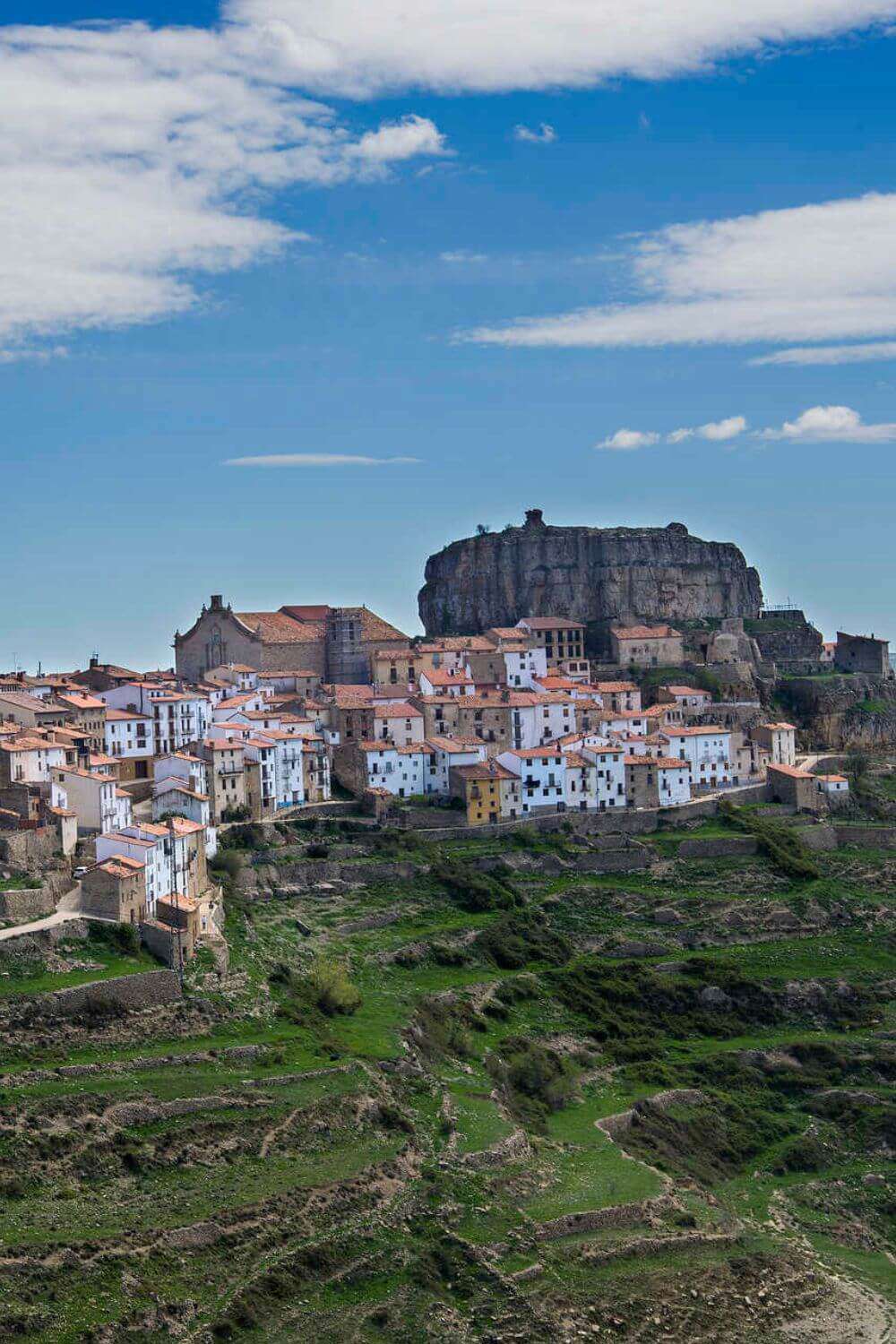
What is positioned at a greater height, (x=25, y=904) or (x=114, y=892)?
(x=114, y=892)

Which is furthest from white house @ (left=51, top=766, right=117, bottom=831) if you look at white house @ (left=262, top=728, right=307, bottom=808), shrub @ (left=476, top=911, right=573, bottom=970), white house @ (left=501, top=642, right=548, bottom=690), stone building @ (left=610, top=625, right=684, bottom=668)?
stone building @ (left=610, top=625, right=684, bottom=668)

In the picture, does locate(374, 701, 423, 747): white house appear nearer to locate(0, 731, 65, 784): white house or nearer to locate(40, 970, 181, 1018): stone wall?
locate(0, 731, 65, 784): white house

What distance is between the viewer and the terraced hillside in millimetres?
40562

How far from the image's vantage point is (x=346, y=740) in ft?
261

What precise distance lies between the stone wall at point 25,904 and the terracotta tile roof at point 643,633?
175ft

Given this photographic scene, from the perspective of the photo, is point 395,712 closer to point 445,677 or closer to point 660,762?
point 445,677

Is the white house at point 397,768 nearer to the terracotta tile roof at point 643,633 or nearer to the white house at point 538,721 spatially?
the white house at point 538,721

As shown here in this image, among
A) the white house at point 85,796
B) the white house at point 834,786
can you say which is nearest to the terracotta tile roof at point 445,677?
the white house at point 834,786

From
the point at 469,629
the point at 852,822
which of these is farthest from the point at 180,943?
the point at 469,629

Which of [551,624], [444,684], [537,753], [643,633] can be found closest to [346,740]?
[444,684]

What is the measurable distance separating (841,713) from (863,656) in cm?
950

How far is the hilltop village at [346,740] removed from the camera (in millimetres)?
59094

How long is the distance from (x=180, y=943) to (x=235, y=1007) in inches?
100

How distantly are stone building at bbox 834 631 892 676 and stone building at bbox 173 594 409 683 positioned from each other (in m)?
29.4
